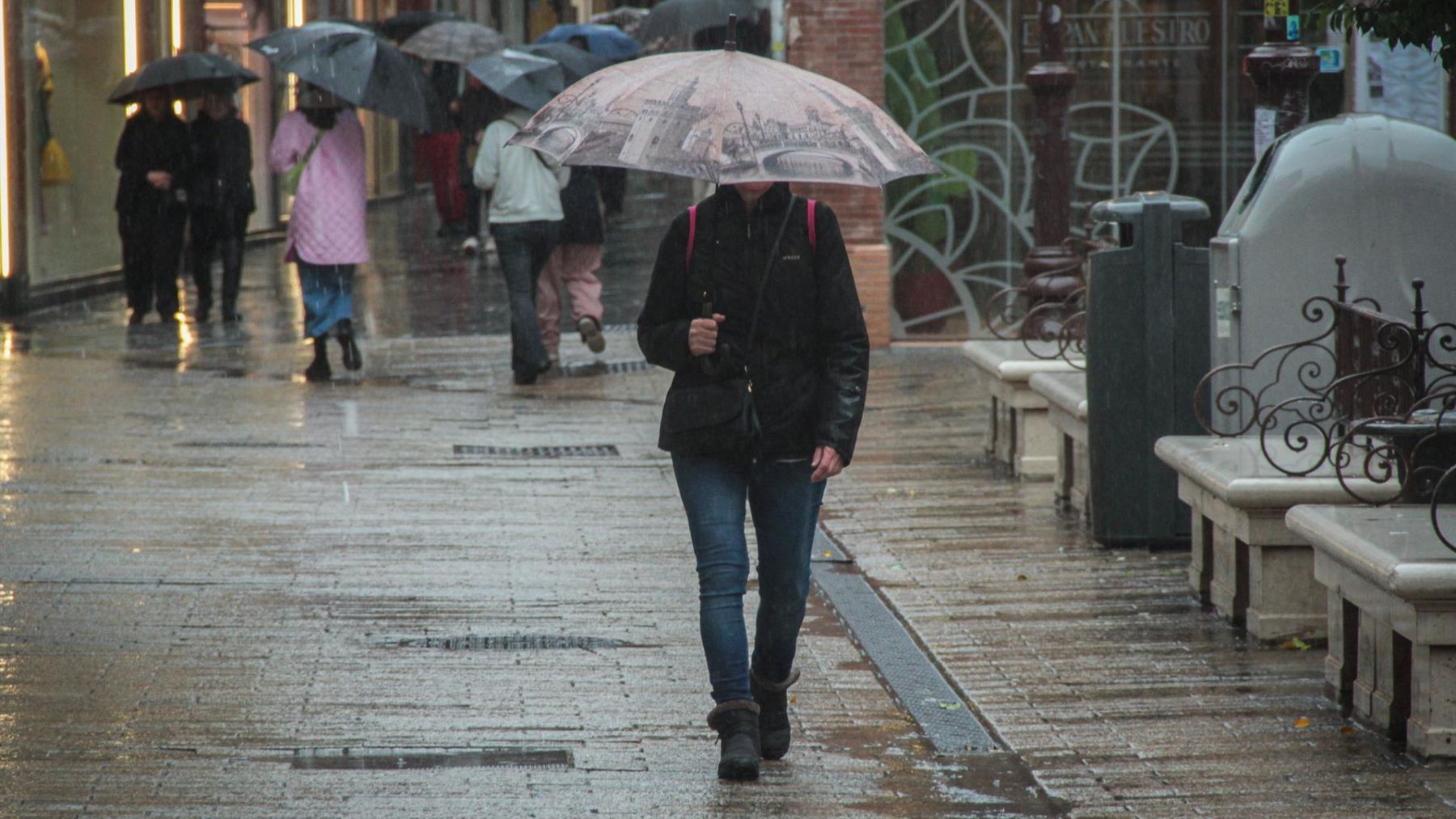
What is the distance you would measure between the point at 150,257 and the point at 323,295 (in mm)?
4802

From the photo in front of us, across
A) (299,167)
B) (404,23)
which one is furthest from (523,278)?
(404,23)

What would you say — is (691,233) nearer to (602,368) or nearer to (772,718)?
(772,718)

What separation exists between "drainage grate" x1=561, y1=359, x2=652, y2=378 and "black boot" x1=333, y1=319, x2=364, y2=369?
1368 millimetres

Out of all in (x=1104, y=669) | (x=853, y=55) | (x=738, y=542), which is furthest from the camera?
(x=853, y=55)

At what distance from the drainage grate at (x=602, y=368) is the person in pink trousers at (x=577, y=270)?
13 centimetres

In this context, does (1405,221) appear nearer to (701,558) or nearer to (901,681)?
(901,681)

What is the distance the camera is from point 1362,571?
573 cm

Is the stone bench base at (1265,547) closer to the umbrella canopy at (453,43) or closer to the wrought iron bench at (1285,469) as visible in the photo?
the wrought iron bench at (1285,469)

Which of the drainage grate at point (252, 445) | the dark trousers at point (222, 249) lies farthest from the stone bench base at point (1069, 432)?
the dark trousers at point (222, 249)

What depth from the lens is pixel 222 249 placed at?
1805 cm

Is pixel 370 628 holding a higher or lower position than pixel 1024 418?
lower

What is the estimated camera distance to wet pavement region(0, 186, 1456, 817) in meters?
5.43

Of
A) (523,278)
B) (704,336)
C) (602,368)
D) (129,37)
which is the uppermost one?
(129,37)

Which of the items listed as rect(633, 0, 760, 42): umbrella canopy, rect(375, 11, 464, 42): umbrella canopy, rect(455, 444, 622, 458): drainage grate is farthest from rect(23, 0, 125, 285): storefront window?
rect(455, 444, 622, 458): drainage grate
